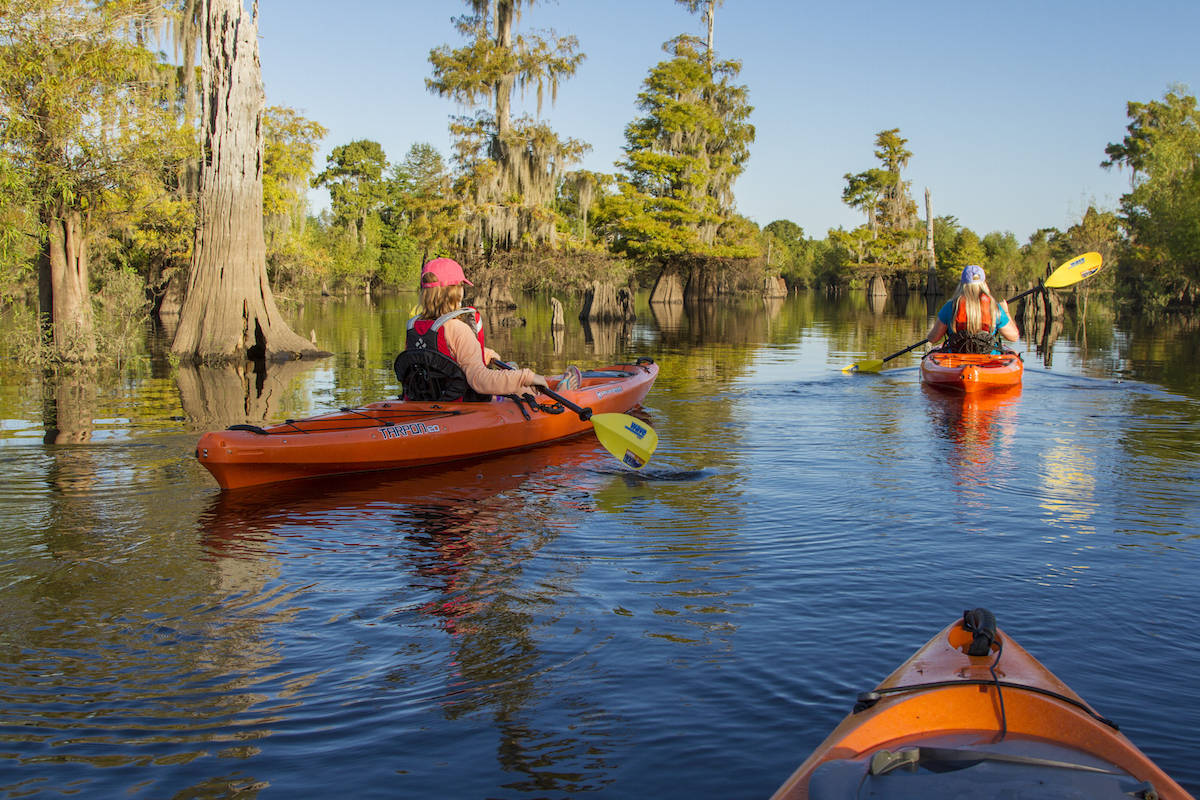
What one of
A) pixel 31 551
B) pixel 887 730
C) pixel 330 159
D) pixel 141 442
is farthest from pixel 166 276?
pixel 330 159

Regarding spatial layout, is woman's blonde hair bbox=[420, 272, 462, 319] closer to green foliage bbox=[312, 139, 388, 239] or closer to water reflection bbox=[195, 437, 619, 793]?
water reflection bbox=[195, 437, 619, 793]

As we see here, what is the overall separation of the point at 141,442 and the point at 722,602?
6726 mm

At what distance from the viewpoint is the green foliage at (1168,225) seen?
A: 32.9m

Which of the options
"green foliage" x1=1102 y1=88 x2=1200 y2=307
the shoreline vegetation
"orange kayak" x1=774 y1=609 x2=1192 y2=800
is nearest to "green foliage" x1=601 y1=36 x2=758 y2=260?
the shoreline vegetation

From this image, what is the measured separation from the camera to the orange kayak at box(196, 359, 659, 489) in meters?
7.28

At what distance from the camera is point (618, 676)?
13.2 feet

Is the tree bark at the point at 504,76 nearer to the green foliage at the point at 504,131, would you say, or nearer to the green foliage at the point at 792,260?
the green foliage at the point at 504,131

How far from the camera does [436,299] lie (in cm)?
805

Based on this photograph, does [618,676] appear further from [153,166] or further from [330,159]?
[330,159]

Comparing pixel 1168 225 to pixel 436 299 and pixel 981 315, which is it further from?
pixel 436 299

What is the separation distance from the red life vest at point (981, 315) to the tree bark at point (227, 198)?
12569 millimetres

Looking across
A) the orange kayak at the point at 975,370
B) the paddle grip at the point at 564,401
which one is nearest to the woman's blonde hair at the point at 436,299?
the paddle grip at the point at 564,401

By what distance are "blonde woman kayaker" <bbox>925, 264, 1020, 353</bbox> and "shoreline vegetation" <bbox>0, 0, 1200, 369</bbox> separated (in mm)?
12555

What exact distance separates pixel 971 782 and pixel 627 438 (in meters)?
5.83
